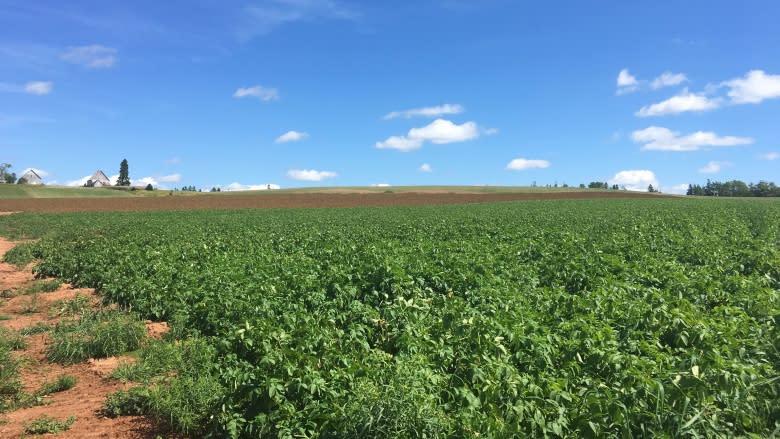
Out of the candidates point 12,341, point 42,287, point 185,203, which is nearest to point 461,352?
point 12,341

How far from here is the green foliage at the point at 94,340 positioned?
8062 millimetres

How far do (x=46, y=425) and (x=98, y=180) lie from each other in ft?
583

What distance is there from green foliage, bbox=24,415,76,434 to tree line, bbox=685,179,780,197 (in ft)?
544

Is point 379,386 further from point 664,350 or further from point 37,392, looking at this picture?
point 37,392

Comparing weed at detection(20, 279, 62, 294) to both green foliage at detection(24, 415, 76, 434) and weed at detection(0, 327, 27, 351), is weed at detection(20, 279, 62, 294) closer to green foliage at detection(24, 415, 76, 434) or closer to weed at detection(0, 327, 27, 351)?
weed at detection(0, 327, 27, 351)

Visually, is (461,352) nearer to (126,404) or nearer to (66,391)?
(126,404)

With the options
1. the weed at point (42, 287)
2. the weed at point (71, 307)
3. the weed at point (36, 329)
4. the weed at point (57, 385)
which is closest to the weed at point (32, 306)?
the weed at point (71, 307)

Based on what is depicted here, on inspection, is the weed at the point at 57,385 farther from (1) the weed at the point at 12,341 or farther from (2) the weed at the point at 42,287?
(2) the weed at the point at 42,287

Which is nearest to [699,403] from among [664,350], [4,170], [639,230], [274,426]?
[664,350]

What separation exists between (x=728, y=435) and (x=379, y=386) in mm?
2994

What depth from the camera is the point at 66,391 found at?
271 inches

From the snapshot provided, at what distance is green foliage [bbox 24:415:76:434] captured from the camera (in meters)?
5.53

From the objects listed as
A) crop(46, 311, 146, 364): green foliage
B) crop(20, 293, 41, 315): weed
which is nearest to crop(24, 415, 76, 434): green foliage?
crop(46, 311, 146, 364): green foliage

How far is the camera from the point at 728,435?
12.7 ft
